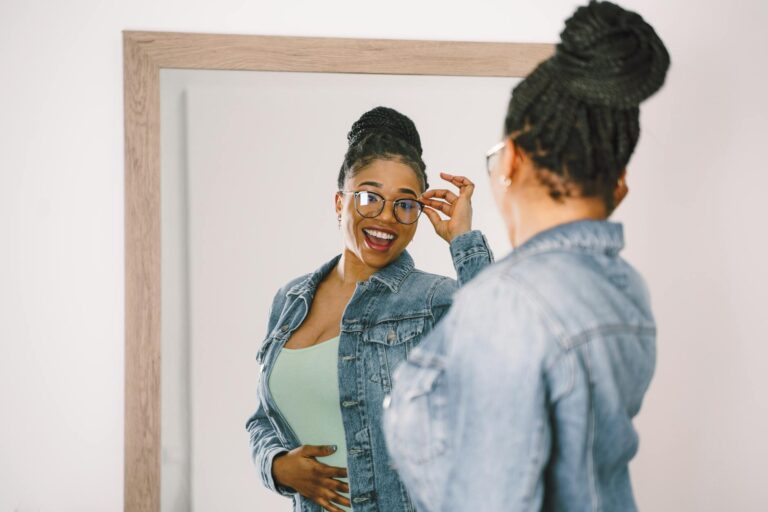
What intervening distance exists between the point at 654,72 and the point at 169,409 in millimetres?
1355

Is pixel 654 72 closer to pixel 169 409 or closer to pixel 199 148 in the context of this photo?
pixel 199 148

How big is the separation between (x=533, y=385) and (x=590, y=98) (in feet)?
1.28

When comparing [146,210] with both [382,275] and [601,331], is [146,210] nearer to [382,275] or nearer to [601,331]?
[382,275]

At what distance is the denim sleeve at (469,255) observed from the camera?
4.71ft

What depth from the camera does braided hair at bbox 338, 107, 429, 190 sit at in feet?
5.56

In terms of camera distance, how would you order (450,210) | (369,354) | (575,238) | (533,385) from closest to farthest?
(533,385)
(575,238)
(369,354)
(450,210)

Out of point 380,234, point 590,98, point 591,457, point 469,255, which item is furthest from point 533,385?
point 380,234

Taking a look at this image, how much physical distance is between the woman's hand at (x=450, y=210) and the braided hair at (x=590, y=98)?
24.5 inches

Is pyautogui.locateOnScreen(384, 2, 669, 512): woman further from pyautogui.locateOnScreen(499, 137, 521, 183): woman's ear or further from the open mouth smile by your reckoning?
the open mouth smile

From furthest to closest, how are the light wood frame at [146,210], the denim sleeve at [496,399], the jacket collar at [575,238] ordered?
the light wood frame at [146,210], the jacket collar at [575,238], the denim sleeve at [496,399]

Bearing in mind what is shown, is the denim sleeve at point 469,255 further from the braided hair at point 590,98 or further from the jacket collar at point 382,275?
the braided hair at point 590,98

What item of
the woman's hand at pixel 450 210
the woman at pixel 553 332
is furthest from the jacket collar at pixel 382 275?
the woman at pixel 553 332

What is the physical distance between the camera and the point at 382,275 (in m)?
1.67

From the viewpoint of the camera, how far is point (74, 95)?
183 cm
